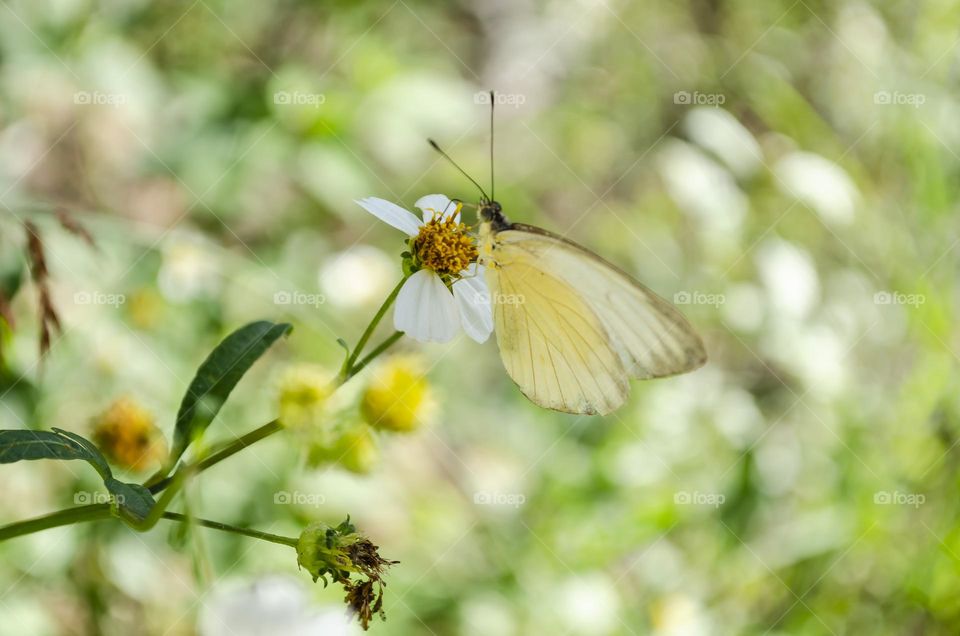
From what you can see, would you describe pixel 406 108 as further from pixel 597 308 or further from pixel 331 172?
pixel 597 308

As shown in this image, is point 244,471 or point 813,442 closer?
point 244,471

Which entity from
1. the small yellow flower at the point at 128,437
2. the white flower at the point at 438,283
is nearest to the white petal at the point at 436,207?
the white flower at the point at 438,283

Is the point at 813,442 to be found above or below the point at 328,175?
below

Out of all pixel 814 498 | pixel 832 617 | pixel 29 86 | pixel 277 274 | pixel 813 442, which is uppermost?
pixel 29 86

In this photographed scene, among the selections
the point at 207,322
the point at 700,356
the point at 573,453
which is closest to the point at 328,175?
the point at 207,322

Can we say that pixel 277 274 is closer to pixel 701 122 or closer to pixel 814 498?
pixel 701 122

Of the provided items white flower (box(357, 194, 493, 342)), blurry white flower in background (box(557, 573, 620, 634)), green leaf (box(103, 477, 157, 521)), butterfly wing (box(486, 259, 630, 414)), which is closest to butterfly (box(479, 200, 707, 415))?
butterfly wing (box(486, 259, 630, 414))

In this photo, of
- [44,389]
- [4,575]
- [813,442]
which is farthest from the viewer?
[813,442]
